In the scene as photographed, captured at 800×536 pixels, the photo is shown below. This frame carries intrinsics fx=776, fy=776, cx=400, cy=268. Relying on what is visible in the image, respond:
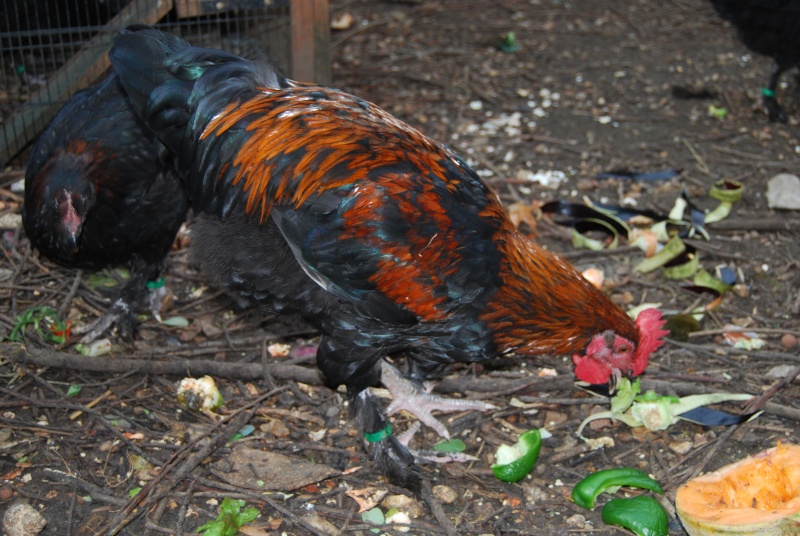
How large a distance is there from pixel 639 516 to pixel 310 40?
4.60 meters

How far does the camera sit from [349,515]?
3.74 meters

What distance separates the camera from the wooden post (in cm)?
634

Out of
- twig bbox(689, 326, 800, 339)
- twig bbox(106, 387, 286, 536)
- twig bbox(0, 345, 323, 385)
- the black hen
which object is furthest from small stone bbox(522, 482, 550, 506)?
the black hen

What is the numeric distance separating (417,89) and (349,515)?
17.2 ft

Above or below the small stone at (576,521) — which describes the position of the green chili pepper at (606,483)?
above

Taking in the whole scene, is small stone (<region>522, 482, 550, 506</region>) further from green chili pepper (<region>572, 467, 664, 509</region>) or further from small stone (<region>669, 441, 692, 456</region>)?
small stone (<region>669, 441, 692, 456</region>)

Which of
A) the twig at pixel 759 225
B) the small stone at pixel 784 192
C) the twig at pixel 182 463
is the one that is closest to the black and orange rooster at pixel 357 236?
the twig at pixel 182 463

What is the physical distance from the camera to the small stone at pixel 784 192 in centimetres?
616

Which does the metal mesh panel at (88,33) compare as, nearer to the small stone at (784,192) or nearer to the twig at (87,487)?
the twig at (87,487)

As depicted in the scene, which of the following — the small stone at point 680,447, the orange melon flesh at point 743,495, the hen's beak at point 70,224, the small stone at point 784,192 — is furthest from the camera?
the small stone at point 784,192

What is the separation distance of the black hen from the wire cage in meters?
4.26

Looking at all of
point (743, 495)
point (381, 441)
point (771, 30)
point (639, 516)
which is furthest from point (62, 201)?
point (771, 30)

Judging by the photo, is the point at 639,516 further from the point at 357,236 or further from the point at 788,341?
the point at 788,341

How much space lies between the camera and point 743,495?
359 cm
